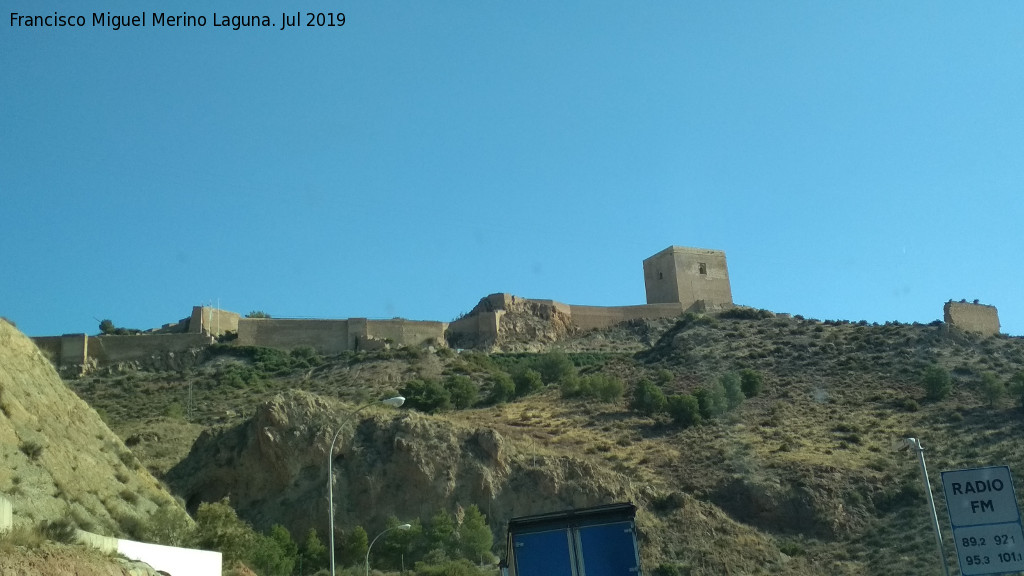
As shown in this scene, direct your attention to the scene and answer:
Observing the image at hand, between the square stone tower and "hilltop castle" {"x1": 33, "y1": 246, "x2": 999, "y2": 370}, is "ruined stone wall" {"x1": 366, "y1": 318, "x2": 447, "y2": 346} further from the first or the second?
the square stone tower

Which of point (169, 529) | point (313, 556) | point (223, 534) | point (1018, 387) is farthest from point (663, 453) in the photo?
point (169, 529)

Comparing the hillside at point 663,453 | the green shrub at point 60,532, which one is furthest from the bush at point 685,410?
the green shrub at point 60,532

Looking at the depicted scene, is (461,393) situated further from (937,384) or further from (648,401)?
(937,384)

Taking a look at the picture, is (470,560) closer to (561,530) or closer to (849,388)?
(561,530)

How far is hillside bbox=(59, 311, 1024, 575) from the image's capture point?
136 ft

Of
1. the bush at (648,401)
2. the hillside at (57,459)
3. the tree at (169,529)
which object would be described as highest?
the bush at (648,401)

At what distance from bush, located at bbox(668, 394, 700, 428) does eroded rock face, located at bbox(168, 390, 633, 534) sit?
1236 cm

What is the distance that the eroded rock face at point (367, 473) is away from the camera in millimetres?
41469

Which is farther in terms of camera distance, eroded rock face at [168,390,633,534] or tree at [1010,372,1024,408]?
tree at [1010,372,1024,408]

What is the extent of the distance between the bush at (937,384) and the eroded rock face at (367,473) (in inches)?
910

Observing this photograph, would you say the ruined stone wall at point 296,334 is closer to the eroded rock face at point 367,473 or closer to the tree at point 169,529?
the eroded rock face at point 367,473

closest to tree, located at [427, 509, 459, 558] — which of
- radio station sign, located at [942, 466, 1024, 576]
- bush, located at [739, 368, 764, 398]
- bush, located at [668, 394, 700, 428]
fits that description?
bush, located at [668, 394, 700, 428]

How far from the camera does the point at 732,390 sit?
61.2 metres

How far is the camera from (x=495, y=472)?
43.8 m
